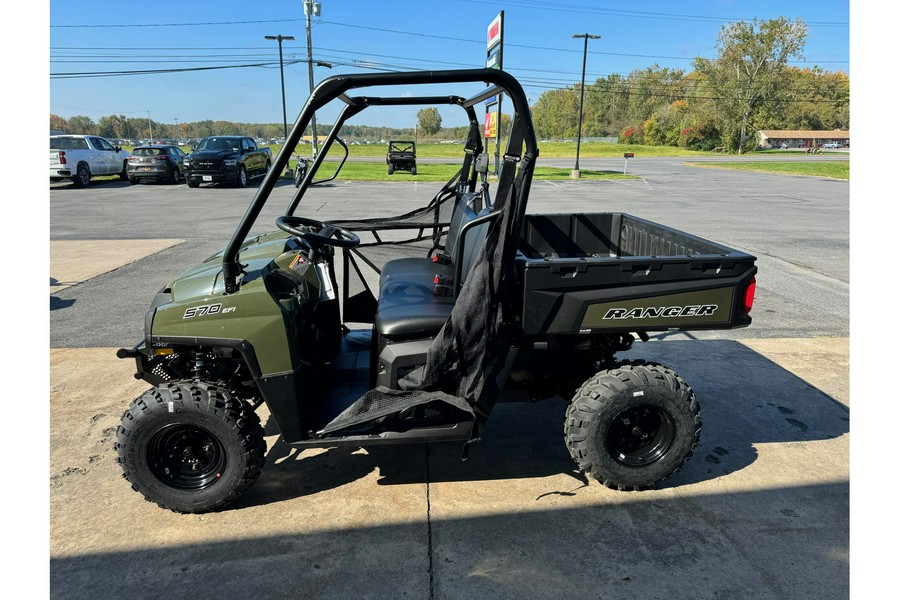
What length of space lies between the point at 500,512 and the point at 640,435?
0.81 metres

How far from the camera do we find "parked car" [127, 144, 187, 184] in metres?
20.2

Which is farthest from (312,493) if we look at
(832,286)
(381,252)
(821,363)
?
(832,286)

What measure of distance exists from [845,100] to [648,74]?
1106 inches

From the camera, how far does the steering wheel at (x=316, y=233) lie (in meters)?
2.96

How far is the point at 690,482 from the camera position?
305 cm

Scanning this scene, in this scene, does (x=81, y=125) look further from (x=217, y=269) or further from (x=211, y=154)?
(x=217, y=269)

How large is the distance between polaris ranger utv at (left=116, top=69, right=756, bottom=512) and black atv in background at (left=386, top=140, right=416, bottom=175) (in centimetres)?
2023

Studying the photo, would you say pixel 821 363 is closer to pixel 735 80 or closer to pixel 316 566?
pixel 316 566

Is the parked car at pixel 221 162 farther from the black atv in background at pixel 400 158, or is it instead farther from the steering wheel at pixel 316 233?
the steering wheel at pixel 316 233

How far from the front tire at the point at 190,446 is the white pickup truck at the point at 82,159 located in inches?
782

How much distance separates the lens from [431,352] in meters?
2.57

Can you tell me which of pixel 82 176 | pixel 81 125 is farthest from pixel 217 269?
pixel 81 125

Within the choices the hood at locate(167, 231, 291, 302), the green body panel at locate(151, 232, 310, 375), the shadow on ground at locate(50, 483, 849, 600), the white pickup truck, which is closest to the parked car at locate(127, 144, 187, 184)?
the white pickup truck

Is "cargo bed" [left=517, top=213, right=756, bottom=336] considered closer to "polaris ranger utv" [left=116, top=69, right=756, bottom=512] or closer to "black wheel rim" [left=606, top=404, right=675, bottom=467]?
"polaris ranger utv" [left=116, top=69, right=756, bottom=512]
